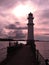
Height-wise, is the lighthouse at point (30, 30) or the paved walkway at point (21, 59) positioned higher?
the lighthouse at point (30, 30)

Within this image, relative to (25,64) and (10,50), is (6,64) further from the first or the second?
(10,50)

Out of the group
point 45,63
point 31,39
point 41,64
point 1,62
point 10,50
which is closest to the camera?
point 41,64

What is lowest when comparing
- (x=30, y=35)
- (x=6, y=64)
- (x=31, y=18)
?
(x=6, y=64)

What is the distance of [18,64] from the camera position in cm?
1288

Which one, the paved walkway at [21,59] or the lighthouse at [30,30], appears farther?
the lighthouse at [30,30]

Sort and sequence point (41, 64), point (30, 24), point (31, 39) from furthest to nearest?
point (30, 24) → point (31, 39) → point (41, 64)

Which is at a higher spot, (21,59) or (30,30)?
(30,30)

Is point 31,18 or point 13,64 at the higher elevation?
point 31,18

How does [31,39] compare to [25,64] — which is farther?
[31,39]

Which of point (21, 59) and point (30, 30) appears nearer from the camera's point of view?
point (21, 59)

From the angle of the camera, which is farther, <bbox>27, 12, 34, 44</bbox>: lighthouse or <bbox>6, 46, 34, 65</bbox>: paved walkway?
<bbox>27, 12, 34, 44</bbox>: lighthouse

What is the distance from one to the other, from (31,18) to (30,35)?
17.1ft

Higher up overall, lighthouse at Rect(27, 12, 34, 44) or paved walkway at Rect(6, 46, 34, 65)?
lighthouse at Rect(27, 12, 34, 44)

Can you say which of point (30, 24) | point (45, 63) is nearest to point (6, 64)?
point (45, 63)
